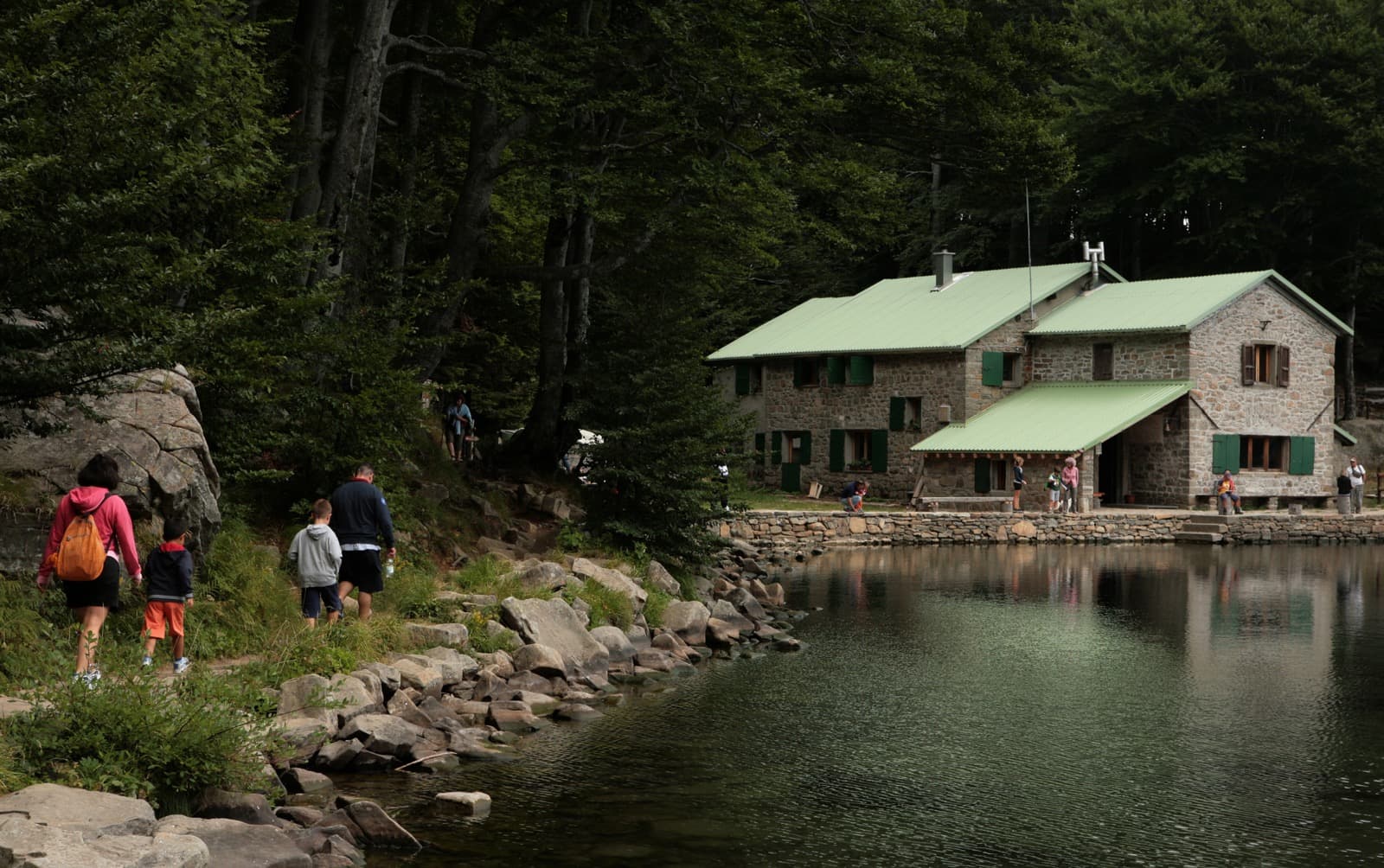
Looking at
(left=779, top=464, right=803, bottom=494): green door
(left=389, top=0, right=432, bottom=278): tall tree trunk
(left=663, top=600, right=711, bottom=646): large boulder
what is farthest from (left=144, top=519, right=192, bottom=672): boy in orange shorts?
(left=779, top=464, right=803, bottom=494): green door

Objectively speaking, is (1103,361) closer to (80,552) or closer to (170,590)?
(170,590)

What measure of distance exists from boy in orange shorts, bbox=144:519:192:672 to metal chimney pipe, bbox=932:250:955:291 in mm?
40676

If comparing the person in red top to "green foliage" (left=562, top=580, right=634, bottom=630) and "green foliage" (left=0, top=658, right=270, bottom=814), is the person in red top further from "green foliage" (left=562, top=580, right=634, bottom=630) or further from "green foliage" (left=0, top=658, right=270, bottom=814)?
"green foliage" (left=562, top=580, right=634, bottom=630)

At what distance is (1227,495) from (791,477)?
14784 millimetres

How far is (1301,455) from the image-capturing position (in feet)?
147

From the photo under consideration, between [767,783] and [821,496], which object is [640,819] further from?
[821,496]

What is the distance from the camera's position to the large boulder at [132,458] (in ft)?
40.7

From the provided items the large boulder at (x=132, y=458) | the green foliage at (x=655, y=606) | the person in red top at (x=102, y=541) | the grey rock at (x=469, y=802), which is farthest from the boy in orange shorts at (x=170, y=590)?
the green foliage at (x=655, y=606)

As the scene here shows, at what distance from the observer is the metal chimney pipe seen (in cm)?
5088

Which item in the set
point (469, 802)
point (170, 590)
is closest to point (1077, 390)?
point (170, 590)

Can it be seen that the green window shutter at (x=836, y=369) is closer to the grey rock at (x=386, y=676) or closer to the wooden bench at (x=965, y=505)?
the wooden bench at (x=965, y=505)

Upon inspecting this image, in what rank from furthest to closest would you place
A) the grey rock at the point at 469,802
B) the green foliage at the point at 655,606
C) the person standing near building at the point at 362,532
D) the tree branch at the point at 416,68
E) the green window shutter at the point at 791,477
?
the green window shutter at the point at 791,477 → the tree branch at the point at 416,68 → the green foliage at the point at 655,606 → the person standing near building at the point at 362,532 → the grey rock at the point at 469,802

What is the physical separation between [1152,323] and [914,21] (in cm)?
2271

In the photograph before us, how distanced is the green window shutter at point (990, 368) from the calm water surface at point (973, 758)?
73.4 ft
